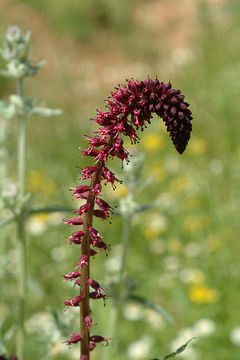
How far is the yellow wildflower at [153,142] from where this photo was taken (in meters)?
8.27

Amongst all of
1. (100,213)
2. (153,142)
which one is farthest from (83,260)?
(153,142)

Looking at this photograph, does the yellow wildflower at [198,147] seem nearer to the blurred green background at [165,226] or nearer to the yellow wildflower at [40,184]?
the blurred green background at [165,226]

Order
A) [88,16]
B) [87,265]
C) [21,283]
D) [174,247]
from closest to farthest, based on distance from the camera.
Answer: [87,265] → [21,283] → [174,247] → [88,16]

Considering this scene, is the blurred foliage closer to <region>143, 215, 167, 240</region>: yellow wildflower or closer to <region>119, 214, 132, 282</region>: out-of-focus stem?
<region>143, 215, 167, 240</region>: yellow wildflower

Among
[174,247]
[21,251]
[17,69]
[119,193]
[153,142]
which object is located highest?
[153,142]

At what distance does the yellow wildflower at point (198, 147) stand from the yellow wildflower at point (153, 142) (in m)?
0.58

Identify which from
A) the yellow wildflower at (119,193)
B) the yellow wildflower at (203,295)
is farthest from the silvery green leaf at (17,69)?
the yellow wildflower at (119,193)

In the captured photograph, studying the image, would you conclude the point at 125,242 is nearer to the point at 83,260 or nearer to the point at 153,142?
the point at 83,260

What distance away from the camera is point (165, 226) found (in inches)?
252

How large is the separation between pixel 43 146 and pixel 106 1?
1210 cm

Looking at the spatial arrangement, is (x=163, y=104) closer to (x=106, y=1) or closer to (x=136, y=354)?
(x=136, y=354)

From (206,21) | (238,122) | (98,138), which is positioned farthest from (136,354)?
(206,21)

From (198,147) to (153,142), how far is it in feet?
3.00

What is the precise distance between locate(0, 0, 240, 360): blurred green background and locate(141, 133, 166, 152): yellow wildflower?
0.02m
